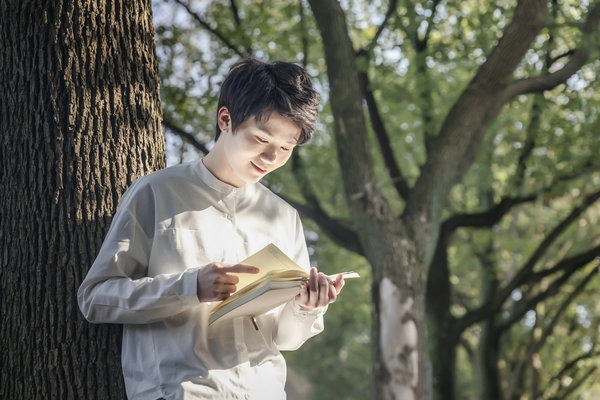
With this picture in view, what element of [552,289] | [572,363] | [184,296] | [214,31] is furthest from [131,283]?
[572,363]

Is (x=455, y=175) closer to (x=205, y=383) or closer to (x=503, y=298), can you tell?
(x=503, y=298)

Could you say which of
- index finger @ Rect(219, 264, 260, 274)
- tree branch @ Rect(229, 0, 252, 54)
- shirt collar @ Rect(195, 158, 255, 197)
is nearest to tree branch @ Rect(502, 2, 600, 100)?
A: tree branch @ Rect(229, 0, 252, 54)

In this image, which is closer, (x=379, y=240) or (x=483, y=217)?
(x=379, y=240)

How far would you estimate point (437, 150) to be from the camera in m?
7.02

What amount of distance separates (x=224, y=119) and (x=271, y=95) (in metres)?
0.21

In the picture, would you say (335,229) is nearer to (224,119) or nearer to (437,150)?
(437,150)

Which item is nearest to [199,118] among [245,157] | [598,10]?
[598,10]

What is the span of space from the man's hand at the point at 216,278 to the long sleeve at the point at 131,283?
0.02 m

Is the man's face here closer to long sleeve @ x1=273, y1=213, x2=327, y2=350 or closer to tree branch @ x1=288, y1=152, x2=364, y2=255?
long sleeve @ x1=273, y1=213, x2=327, y2=350

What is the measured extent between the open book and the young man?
0.18ft

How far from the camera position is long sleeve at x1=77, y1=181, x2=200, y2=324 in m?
2.19

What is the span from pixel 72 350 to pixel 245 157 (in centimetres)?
100

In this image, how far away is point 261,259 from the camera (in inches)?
88.1

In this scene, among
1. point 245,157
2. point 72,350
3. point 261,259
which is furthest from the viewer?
point 72,350
